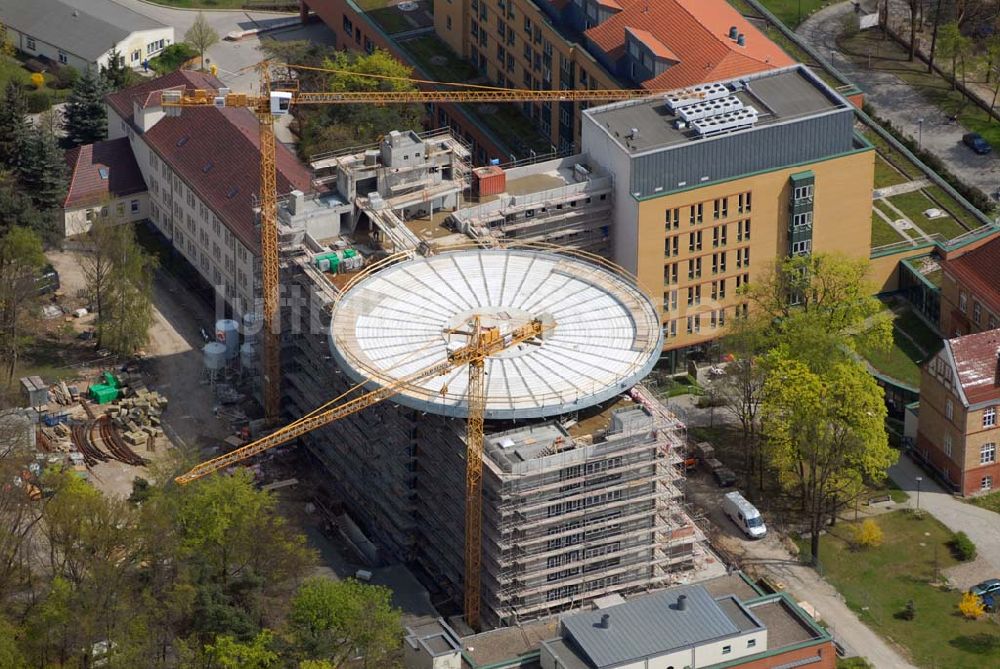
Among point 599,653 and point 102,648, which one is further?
point 102,648

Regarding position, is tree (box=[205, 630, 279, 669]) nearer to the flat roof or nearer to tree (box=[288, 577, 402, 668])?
tree (box=[288, 577, 402, 668])

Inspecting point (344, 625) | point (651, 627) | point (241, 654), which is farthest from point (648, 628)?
point (241, 654)

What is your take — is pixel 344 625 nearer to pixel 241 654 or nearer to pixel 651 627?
pixel 241 654

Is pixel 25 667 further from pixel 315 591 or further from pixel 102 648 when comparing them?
pixel 315 591

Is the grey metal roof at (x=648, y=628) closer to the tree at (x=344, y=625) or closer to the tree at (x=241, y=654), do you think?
the tree at (x=344, y=625)

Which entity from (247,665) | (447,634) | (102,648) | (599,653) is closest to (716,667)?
(599,653)

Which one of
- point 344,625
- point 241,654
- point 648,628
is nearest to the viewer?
point 648,628
